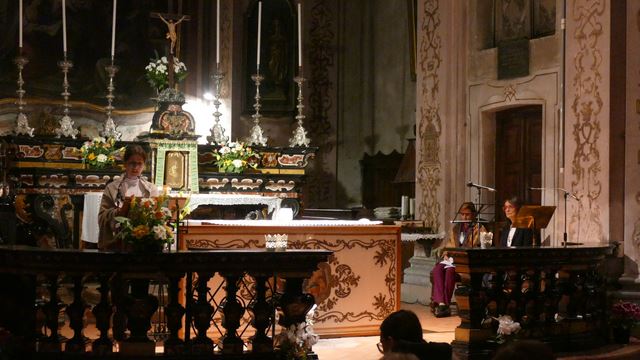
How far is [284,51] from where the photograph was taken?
15.3m

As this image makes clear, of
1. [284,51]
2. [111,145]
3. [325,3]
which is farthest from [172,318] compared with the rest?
[325,3]

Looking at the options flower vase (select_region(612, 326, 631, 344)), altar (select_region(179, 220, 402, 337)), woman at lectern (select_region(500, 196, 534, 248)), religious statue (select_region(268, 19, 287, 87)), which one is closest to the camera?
altar (select_region(179, 220, 402, 337))

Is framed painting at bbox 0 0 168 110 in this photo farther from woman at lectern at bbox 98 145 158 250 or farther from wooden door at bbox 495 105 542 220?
woman at lectern at bbox 98 145 158 250

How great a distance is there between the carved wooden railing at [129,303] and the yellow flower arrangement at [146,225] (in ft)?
0.29

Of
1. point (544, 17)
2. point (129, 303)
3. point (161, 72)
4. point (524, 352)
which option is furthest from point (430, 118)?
point (524, 352)

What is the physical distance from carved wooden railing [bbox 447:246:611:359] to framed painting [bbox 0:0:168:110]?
7.40 meters

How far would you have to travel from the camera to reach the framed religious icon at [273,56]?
1520 centimetres

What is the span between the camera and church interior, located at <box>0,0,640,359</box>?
6.41m

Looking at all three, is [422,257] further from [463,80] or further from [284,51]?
[284,51]

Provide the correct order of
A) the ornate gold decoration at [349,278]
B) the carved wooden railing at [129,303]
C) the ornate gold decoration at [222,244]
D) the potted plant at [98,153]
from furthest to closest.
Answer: the potted plant at [98,153] < the ornate gold decoration at [349,278] < the ornate gold decoration at [222,244] < the carved wooden railing at [129,303]

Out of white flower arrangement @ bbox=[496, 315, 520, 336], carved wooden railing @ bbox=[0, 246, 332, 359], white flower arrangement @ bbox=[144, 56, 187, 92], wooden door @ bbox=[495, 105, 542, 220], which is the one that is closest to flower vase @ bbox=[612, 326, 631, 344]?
white flower arrangement @ bbox=[496, 315, 520, 336]

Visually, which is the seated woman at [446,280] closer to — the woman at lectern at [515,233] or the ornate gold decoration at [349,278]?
the woman at lectern at [515,233]

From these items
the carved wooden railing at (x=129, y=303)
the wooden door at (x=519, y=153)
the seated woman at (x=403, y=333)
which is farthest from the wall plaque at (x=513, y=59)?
the seated woman at (x=403, y=333)

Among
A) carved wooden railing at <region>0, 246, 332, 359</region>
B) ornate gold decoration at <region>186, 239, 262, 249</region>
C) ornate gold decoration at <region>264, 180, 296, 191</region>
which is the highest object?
ornate gold decoration at <region>264, 180, 296, 191</region>
